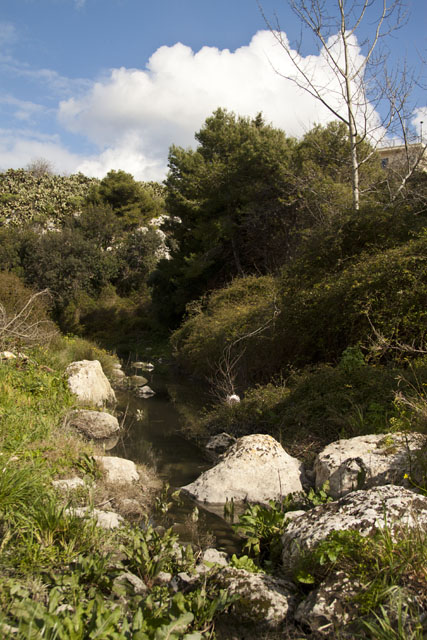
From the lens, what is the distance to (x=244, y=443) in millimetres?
7219

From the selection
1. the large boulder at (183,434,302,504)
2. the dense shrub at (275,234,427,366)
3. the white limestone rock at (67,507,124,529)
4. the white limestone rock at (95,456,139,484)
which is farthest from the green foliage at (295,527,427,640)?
the dense shrub at (275,234,427,366)

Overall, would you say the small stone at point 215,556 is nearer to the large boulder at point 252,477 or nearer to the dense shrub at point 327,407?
A: the large boulder at point 252,477

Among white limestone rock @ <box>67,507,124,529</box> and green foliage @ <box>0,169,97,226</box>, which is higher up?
green foliage @ <box>0,169,97,226</box>

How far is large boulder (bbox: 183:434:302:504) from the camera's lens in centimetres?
642

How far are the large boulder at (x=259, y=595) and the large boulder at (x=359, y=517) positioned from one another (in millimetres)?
323

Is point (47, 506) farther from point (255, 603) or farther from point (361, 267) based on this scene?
point (361, 267)

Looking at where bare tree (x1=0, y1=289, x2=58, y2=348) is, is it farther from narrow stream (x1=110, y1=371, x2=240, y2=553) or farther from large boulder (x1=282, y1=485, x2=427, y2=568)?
large boulder (x1=282, y1=485, x2=427, y2=568)

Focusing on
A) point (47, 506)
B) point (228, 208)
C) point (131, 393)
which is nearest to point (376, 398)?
point (47, 506)

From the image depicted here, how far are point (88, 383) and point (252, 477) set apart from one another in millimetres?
6621

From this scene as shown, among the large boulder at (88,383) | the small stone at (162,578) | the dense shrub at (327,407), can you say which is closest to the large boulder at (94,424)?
the large boulder at (88,383)

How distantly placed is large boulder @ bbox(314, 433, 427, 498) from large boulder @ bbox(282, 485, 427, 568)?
3.04 ft

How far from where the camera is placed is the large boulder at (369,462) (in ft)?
17.4

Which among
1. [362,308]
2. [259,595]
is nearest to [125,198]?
[362,308]

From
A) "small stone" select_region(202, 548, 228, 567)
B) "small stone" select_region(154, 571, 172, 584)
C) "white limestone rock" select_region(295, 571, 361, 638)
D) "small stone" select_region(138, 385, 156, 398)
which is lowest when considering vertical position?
"small stone" select_region(138, 385, 156, 398)
